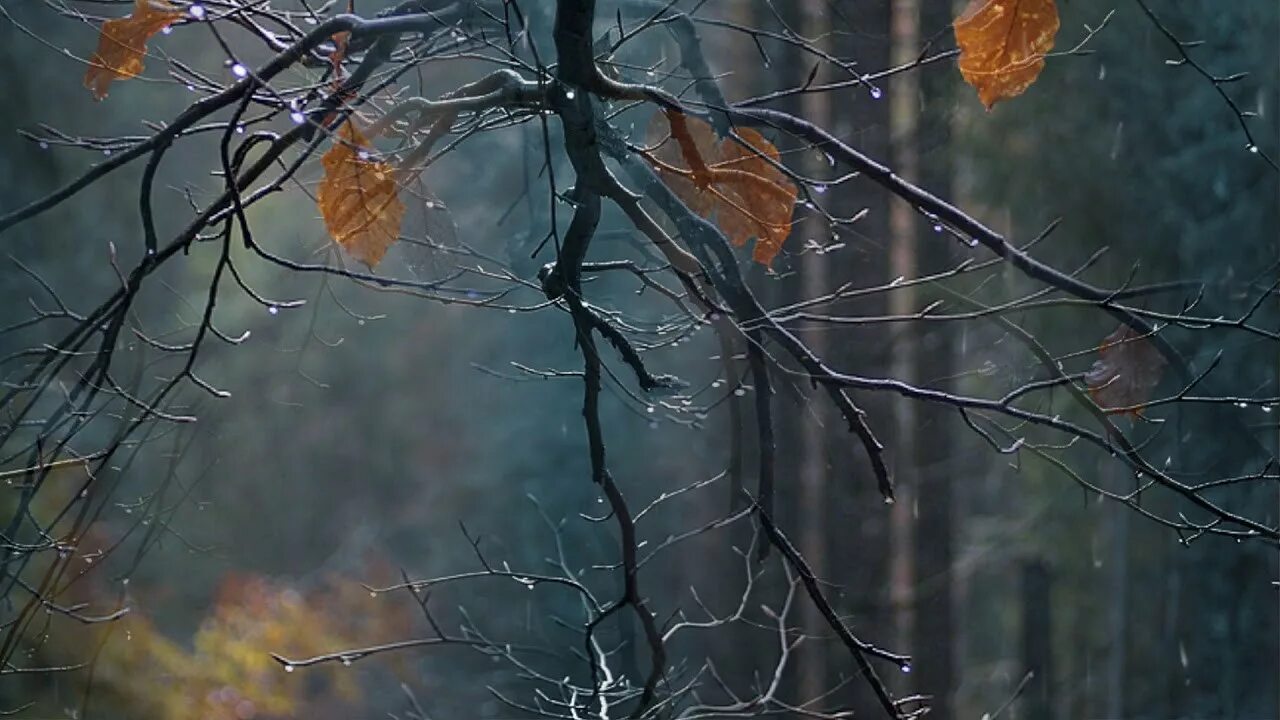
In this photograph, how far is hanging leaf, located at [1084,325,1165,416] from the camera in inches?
108

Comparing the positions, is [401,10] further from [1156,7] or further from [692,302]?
[1156,7]

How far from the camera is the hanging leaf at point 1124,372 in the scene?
2.74 meters

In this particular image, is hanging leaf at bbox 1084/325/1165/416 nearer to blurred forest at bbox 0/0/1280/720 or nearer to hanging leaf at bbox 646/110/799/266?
blurred forest at bbox 0/0/1280/720

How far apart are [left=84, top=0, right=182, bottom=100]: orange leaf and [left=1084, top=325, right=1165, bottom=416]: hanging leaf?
202cm

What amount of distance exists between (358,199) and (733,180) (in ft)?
2.62

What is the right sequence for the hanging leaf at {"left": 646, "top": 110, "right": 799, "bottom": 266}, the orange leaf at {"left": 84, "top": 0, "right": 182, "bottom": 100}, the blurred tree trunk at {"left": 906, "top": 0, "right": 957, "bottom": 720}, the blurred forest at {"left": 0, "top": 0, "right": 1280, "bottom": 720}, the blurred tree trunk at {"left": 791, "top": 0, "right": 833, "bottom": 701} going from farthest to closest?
the blurred tree trunk at {"left": 791, "top": 0, "right": 833, "bottom": 701}, the blurred tree trunk at {"left": 906, "top": 0, "right": 957, "bottom": 720}, the blurred forest at {"left": 0, "top": 0, "right": 1280, "bottom": 720}, the hanging leaf at {"left": 646, "top": 110, "right": 799, "bottom": 266}, the orange leaf at {"left": 84, "top": 0, "right": 182, "bottom": 100}

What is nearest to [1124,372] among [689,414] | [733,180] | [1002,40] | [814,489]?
[1002,40]

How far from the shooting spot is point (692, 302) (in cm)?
303

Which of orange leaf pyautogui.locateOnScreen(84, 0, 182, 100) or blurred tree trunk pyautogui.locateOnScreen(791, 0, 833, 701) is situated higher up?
blurred tree trunk pyautogui.locateOnScreen(791, 0, 833, 701)

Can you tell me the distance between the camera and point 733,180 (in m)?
2.73

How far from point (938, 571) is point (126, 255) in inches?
220

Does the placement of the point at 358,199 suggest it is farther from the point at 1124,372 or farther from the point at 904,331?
the point at 904,331

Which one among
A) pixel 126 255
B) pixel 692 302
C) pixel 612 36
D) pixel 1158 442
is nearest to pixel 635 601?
pixel 692 302

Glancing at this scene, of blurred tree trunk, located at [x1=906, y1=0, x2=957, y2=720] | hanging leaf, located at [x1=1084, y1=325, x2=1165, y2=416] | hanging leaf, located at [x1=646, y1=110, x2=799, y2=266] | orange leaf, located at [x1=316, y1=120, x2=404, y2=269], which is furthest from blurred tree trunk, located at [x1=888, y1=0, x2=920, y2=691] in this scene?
orange leaf, located at [x1=316, y1=120, x2=404, y2=269]
